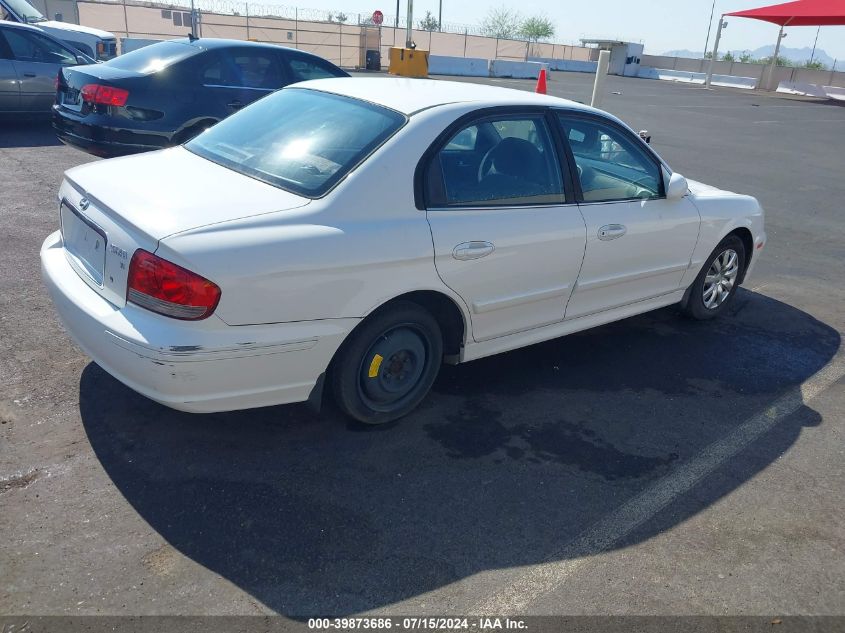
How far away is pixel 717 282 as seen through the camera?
220 inches

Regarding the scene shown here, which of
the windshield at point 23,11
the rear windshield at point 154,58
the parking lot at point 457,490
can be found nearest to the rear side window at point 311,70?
the rear windshield at point 154,58

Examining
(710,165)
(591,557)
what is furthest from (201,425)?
(710,165)

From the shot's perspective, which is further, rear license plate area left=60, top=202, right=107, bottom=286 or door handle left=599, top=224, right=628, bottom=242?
door handle left=599, top=224, right=628, bottom=242

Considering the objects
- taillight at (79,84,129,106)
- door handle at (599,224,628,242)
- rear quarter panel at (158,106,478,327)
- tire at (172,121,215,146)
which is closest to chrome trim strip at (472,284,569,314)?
rear quarter panel at (158,106,478,327)

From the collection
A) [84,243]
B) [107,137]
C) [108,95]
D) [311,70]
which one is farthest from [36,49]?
[84,243]

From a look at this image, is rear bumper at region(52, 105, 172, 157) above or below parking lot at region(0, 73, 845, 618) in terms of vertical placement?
above

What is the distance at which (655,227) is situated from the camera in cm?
464

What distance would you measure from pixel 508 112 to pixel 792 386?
102 inches

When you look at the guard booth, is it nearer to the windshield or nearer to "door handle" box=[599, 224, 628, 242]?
the windshield

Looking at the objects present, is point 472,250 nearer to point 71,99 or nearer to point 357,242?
point 357,242

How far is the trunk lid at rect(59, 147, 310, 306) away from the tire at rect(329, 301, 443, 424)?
0.72 m

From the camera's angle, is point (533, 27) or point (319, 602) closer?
point (319, 602)

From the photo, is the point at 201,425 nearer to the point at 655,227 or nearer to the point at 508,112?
the point at 508,112

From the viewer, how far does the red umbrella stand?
36.7 m
